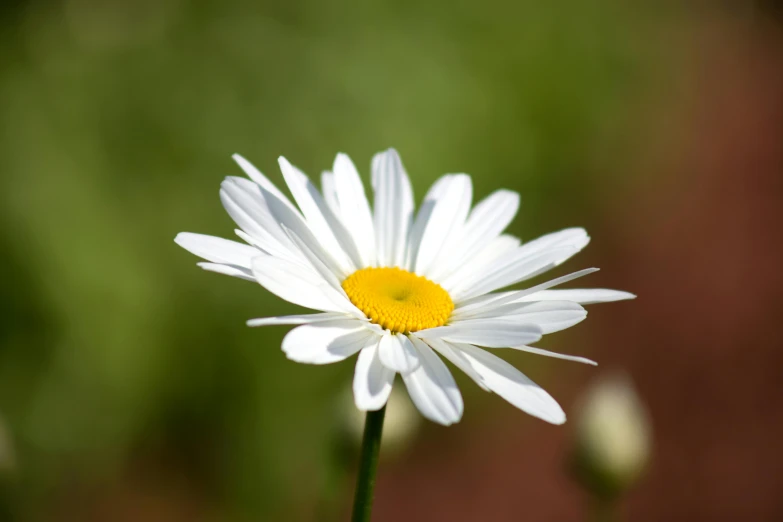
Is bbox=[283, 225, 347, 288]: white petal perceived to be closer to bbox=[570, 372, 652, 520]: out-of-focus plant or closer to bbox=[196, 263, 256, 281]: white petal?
bbox=[196, 263, 256, 281]: white petal

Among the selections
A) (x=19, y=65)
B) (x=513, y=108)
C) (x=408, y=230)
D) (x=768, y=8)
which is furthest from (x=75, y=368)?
(x=768, y=8)

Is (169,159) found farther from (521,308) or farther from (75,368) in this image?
(521,308)

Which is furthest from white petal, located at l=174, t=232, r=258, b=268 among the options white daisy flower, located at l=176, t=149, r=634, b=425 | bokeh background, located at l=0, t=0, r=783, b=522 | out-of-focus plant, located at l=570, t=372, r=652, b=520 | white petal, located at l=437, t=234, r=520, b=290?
out-of-focus plant, located at l=570, t=372, r=652, b=520

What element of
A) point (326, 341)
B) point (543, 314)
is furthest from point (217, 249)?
point (543, 314)

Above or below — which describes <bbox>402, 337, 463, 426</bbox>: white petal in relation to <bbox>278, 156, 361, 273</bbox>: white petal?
below

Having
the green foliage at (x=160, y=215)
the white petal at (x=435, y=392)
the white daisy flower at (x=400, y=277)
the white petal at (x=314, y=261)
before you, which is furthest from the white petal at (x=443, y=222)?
the green foliage at (x=160, y=215)

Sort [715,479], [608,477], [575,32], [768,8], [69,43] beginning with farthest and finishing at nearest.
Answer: [768,8], [575,32], [715,479], [69,43], [608,477]
